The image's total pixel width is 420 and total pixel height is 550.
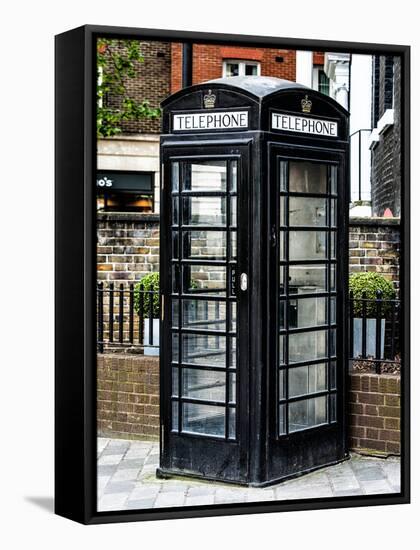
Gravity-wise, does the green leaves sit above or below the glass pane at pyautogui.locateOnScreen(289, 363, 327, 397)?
above

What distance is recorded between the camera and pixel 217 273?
19.2ft

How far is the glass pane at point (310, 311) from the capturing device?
606cm

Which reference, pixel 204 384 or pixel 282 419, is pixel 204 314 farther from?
pixel 282 419

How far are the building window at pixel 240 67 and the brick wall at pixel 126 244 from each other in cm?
115

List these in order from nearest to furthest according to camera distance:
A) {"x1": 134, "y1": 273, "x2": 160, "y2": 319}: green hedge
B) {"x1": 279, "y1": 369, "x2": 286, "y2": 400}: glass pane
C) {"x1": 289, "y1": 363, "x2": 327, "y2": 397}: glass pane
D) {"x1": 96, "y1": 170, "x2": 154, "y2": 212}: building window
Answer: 1. {"x1": 279, "y1": 369, "x2": 286, "y2": 400}: glass pane
2. {"x1": 289, "y1": 363, "x2": 327, "y2": 397}: glass pane
3. {"x1": 134, "y1": 273, "x2": 160, "y2": 319}: green hedge
4. {"x1": 96, "y1": 170, "x2": 154, "y2": 212}: building window

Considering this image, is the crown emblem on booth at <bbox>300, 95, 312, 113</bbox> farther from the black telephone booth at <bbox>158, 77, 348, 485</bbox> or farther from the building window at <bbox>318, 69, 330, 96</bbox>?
the building window at <bbox>318, 69, 330, 96</bbox>

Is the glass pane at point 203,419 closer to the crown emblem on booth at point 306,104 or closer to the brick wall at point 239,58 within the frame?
the crown emblem on booth at point 306,104

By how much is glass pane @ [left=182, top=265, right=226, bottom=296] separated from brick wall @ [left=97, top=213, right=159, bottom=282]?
1.10m

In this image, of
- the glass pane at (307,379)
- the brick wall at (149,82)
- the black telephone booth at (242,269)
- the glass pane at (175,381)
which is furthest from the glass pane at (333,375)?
the brick wall at (149,82)

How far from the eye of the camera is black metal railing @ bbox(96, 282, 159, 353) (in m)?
6.80

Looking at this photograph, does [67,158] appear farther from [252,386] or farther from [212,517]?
[212,517]

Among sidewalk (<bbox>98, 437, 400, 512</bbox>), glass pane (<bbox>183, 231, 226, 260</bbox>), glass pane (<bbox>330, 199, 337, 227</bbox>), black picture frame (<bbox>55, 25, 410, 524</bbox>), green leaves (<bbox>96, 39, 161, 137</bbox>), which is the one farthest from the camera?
green leaves (<bbox>96, 39, 161, 137</bbox>)

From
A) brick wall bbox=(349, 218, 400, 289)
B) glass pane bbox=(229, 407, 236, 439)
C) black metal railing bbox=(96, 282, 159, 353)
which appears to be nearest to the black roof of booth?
brick wall bbox=(349, 218, 400, 289)

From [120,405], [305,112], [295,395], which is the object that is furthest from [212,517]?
[305,112]
